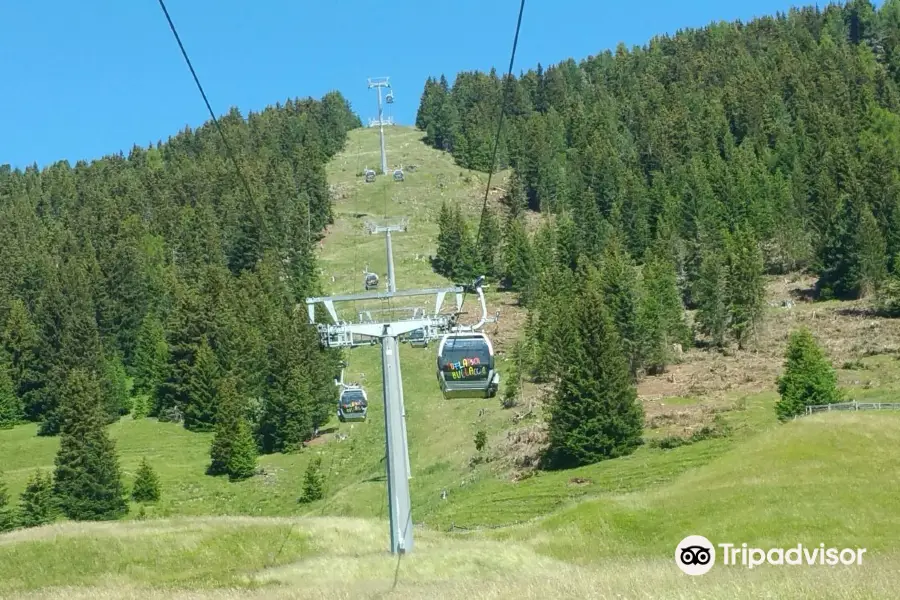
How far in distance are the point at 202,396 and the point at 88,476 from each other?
1010 inches

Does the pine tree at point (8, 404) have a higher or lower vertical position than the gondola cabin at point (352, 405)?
lower

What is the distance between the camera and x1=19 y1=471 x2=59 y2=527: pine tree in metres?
69.1

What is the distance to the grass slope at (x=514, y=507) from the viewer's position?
27.8 metres

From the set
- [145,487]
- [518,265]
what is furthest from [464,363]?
[518,265]

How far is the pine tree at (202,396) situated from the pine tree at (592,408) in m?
39.0

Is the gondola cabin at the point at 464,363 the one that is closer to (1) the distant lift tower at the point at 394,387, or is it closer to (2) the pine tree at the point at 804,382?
(1) the distant lift tower at the point at 394,387

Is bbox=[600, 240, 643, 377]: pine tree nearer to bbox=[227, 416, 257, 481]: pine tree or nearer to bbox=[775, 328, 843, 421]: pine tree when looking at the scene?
bbox=[775, 328, 843, 421]: pine tree

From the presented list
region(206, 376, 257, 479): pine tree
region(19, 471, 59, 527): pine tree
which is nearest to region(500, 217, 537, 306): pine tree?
region(206, 376, 257, 479): pine tree

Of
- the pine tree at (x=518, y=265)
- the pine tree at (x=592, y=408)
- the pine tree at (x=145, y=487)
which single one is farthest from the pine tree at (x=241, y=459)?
the pine tree at (x=518, y=265)

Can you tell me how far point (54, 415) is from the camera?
9706 cm

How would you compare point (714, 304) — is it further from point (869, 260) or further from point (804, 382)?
point (804, 382)

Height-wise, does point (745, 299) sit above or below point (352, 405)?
above

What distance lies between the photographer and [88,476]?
237 feet

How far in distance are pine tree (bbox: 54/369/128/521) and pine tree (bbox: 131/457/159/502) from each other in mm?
981
